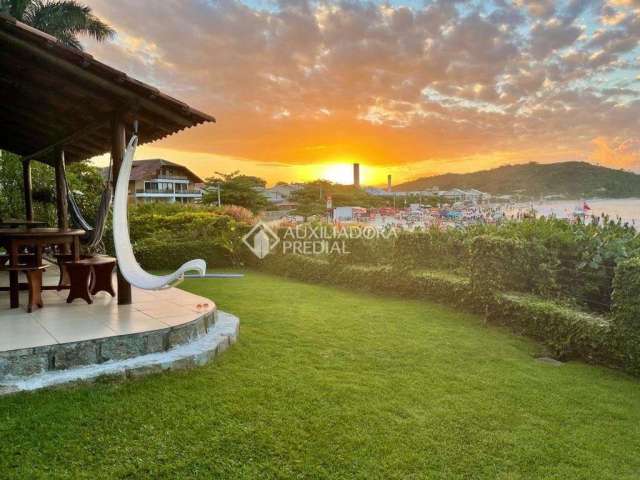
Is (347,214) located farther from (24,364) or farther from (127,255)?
(24,364)

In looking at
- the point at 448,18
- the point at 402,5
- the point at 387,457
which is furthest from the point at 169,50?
the point at 387,457

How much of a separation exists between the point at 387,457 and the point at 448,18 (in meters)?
10.4

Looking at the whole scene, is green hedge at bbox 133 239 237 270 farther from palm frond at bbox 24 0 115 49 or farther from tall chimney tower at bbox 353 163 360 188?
tall chimney tower at bbox 353 163 360 188

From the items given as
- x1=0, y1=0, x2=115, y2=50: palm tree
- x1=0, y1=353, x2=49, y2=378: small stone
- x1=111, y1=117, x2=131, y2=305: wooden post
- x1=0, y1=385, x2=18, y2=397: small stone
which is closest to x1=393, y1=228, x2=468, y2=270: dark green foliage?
x1=111, y1=117, x2=131, y2=305: wooden post

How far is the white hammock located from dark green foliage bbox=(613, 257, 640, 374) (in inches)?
180

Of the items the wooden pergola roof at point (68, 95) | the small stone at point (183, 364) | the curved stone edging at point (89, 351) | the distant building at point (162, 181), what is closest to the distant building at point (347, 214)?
the wooden pergola roof at point (68, 95)

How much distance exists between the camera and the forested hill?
17281mm

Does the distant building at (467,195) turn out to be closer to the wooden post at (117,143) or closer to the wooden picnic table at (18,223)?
the wooden picnic table at (18,223)

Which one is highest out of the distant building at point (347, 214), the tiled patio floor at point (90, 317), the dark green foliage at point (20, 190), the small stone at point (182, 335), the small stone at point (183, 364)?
the dark green foliage at point (20, 190)

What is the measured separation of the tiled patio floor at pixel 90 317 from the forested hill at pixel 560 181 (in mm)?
16391

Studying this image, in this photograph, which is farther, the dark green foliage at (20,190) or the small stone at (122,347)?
the dark green foliage at (20,190)

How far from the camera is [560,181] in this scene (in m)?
19.9

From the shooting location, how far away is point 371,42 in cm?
1171

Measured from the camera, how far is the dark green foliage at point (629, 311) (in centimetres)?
473
